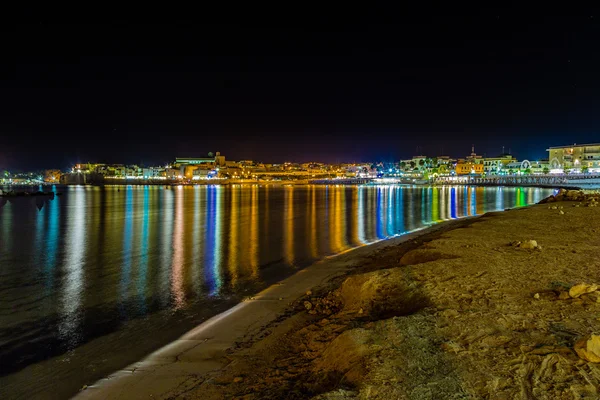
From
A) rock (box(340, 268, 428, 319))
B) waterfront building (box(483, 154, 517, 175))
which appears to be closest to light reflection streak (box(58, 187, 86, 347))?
rock (box(340, 268, 428, 319))

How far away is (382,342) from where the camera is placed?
4.62 meters

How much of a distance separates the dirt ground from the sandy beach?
0.6 inches

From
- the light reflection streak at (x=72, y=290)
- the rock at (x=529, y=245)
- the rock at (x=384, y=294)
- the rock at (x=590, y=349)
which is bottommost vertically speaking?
the light reflection streak at (x=72, y=290)

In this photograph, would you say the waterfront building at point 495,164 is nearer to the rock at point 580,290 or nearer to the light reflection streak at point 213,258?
the light reflection streak at point 213,258

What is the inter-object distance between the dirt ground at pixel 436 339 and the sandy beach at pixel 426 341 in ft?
0.05

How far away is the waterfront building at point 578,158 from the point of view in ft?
346

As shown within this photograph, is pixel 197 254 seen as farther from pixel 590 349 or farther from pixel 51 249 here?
pixel 590 349

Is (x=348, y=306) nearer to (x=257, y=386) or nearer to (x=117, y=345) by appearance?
(x=257, y=386)

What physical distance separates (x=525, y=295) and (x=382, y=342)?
8.99 ft

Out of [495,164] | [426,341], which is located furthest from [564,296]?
[495,164]

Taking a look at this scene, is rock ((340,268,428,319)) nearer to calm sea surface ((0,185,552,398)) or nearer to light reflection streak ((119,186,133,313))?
calm sea surface ((0,185,552,398))

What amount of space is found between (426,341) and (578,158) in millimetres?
127501

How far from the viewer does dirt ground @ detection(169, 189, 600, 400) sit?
367 cm

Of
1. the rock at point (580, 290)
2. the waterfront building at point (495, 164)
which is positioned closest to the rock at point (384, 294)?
the rock at point (580, 290)
